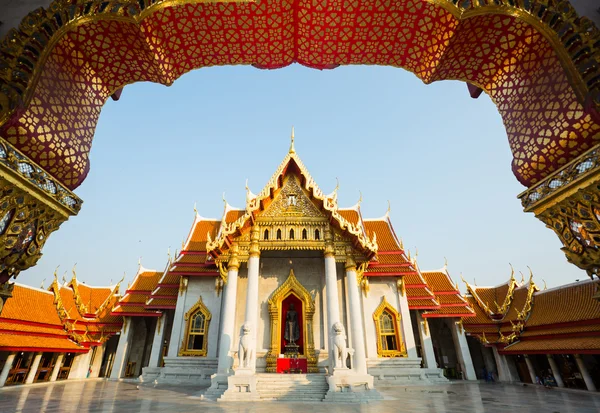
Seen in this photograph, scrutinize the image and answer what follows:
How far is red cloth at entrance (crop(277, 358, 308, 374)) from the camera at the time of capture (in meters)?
10.4

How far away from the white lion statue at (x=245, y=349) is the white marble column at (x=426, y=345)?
8065mm

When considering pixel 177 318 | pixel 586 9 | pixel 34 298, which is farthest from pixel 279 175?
pixel 34 298

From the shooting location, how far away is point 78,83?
3209 millimetres

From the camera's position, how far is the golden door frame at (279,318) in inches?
420

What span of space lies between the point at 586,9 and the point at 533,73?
55cm

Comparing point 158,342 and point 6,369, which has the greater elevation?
point 158,342

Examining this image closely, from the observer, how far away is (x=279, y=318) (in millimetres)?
11414

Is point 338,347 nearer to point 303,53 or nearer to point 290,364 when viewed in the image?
point 290,364

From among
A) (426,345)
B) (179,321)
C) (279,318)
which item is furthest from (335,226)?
(179,321)

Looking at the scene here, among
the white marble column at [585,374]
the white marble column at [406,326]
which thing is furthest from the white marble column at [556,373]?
the white marble column at [406,326]

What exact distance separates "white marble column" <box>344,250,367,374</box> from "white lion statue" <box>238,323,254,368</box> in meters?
3.18

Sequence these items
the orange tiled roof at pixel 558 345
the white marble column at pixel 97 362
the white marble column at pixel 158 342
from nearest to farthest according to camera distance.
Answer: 1. the orange tiled roof at pixel 558 345
2. the white marble column at pixel 158 342
3. the white marble column at pixel 97 362

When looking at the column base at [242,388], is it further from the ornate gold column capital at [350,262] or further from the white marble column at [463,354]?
the white marble column at [463,354]

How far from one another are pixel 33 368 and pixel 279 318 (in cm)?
1157
